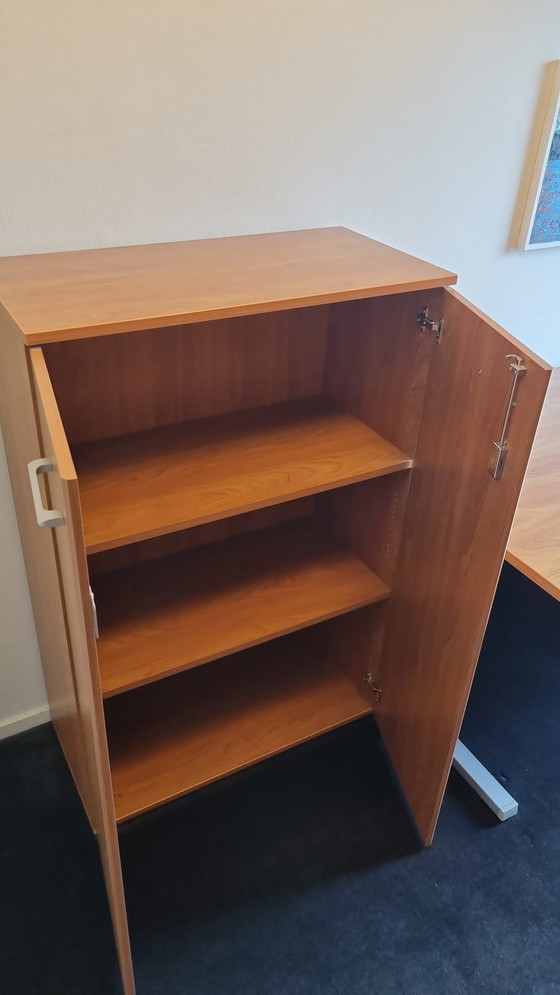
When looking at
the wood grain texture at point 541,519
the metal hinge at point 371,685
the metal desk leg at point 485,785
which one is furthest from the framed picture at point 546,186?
the metal desk leg at point 485,785

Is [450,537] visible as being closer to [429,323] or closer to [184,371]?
[429,323]

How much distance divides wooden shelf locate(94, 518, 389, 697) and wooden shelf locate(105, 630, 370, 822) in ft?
1.17

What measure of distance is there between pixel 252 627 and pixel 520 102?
53.8 inches

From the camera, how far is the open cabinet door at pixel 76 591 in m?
0.87

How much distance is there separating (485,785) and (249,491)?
105 centimetres

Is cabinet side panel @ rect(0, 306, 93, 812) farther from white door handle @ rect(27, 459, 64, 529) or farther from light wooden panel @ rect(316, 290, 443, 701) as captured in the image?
light wooden panel @ rect(316, 290, 443, 701)

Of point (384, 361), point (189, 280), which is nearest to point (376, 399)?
point (384, 361)

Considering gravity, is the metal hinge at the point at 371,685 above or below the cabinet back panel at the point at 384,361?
below

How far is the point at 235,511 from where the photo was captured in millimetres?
1240

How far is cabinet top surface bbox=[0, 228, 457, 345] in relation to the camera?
1.03 meters

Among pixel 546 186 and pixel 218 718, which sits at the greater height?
pixel 546 186

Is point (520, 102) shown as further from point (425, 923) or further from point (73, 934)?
point (73, 934)

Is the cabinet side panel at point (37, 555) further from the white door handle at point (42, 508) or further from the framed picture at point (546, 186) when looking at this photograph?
the framed picture at point (546, 186)

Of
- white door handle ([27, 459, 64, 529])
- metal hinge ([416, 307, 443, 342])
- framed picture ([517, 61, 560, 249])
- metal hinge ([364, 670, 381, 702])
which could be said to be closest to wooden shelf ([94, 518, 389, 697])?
metal hinge ([364, 670, 381, 702])
